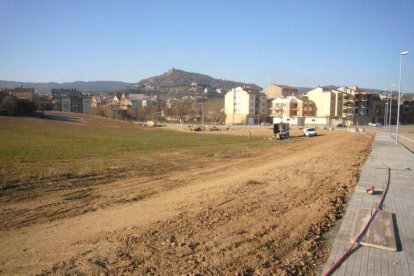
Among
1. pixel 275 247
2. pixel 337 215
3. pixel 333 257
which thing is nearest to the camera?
pixel 333 257

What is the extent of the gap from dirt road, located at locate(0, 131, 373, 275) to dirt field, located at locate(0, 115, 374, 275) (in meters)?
0.02

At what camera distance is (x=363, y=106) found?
11238cm

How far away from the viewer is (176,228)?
8.62 metres

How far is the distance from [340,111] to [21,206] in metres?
108

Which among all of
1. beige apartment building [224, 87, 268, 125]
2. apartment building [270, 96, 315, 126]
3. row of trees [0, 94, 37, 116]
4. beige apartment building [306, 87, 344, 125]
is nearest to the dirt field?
row of trees [0, 94, 37, 116]

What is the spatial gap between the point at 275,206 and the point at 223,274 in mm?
4876

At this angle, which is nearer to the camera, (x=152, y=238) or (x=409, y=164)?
(x=152, y=238)

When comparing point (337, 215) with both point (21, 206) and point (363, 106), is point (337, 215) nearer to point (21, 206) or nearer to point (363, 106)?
point (21, 206)

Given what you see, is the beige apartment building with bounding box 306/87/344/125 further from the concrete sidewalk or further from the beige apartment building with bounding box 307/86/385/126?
the concrete sidewalk

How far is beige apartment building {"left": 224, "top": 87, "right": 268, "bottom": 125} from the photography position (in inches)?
4719

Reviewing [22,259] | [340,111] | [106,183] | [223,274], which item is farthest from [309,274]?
[340,111]

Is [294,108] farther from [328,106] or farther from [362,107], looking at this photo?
[362,107]

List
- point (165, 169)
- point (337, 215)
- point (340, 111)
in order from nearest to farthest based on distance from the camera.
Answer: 1. point (337, 215)
2. point (165, 169)
3. point (340, 111)

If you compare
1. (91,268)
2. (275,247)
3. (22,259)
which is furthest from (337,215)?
(22,259)
